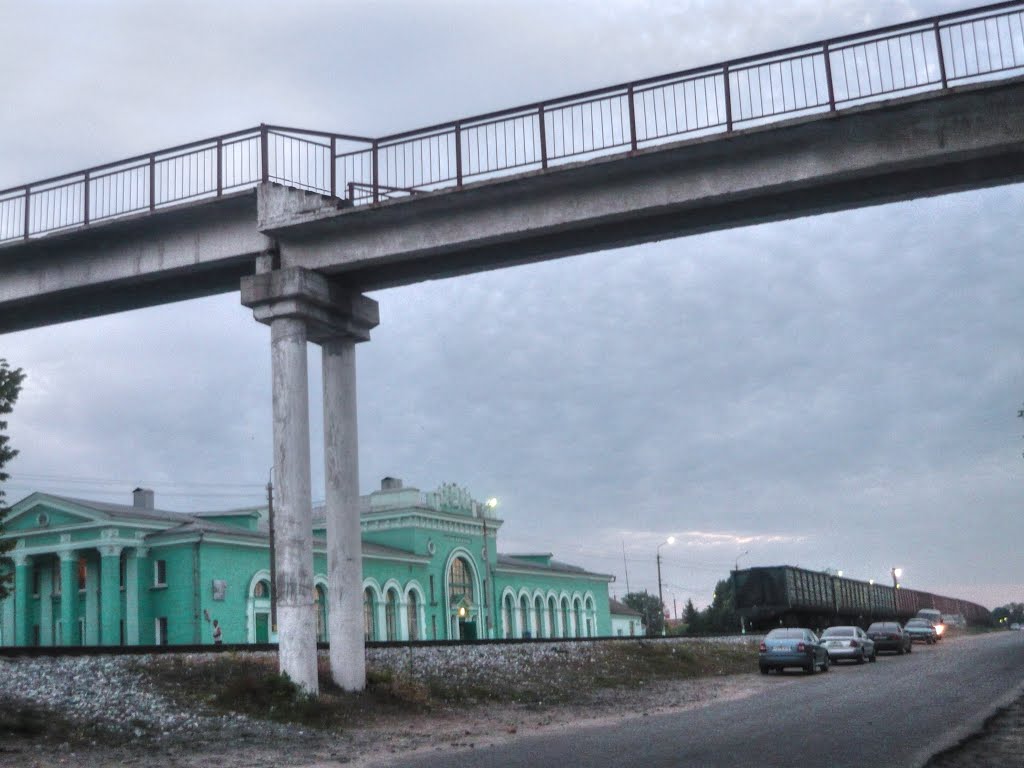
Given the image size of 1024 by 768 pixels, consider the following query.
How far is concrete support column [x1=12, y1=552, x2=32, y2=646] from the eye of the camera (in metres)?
53.5

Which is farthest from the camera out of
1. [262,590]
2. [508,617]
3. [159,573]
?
[508,617]

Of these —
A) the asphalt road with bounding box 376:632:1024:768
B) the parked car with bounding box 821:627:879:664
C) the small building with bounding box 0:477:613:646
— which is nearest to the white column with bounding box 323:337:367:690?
the asphalt road with bounding box 376:632:1024:768

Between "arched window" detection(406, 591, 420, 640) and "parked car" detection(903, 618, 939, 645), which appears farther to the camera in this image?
"arched window" detection(406, 591, 420, 640)

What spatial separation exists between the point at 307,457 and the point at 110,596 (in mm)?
33032

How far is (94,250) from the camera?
2344 centimetres

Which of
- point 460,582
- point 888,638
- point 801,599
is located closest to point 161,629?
point 460,582

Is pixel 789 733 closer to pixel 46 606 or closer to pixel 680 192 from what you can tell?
pixel 680 192

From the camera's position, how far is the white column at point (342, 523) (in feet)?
71.4

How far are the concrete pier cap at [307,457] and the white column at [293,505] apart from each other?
18 millimetres

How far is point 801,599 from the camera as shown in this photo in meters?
45.6

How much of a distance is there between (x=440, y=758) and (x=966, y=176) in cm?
1251

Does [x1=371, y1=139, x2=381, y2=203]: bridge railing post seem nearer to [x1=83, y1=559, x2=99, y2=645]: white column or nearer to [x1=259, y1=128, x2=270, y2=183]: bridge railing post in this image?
[x1=259, y1=128, x2=270, y2=183]: bridge railing post

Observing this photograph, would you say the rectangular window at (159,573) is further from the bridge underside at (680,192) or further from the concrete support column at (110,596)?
the bridge underside at (680,192)

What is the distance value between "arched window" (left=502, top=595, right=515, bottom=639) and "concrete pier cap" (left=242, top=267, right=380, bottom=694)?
164 feet
